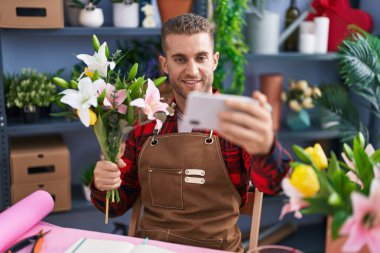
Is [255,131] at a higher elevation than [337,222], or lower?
higher

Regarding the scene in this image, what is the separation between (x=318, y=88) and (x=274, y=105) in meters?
0.28

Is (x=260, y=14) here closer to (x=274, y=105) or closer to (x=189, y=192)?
(x=274, y=105)

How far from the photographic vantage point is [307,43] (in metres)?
2.79

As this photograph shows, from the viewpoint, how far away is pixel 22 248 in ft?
3.92

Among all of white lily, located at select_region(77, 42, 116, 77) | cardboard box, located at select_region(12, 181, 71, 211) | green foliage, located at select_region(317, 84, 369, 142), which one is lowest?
cardboard box, located at select_region(12, 181, 71, 211)

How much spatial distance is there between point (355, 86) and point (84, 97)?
192 cm

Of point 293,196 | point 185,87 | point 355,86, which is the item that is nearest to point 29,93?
point 185,87

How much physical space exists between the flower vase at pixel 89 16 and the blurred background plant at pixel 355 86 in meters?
1.17

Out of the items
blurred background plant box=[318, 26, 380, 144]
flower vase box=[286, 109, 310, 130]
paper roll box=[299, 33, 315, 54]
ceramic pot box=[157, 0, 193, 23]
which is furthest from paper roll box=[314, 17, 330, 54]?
ceramic pot box=[157, 0, 193, 23]

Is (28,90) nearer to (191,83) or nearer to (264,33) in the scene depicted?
(191,83)

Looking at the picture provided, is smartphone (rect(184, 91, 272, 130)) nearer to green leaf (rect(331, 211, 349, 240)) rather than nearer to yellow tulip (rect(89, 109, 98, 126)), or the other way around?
green leaf (rect(331, 211, 349, 240))

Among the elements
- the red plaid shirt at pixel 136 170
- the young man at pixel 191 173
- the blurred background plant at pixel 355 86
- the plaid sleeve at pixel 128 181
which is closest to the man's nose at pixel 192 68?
the young man at pixel 191 173

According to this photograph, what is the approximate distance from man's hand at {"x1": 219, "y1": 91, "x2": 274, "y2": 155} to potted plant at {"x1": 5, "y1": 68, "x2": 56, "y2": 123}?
165cm

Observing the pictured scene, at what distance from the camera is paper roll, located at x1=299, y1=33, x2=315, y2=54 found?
278 cm
